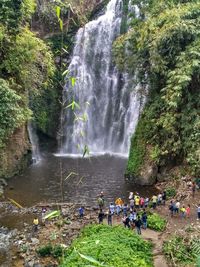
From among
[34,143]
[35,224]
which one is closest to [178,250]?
[35,224]

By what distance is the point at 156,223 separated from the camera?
17516mm

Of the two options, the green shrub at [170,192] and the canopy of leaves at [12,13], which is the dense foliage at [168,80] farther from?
the canopy of leaves at [12,13]

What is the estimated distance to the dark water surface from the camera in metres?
21.8

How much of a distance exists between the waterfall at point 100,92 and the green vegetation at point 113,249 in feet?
54.9

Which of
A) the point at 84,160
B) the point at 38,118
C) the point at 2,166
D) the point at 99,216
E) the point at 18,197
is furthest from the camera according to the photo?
the point at 38,118

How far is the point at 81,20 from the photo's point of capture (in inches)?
1356

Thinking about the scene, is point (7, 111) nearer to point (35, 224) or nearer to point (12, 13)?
point (12, 13)

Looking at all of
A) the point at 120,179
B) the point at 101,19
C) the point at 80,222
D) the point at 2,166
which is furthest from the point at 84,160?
the point at 101,19

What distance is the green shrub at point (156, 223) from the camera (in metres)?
17.3

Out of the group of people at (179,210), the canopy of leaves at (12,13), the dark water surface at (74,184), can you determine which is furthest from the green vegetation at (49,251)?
the canopy of leaves at (12,13)

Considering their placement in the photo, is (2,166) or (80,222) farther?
(2,166)

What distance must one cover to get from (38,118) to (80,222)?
588 inches

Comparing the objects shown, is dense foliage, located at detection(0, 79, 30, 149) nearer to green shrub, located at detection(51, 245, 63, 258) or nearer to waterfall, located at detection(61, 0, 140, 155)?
green shrub, located at detection(51, 245, 63, 258)

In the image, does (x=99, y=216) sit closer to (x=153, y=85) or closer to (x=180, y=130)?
(x=180, y=130)
